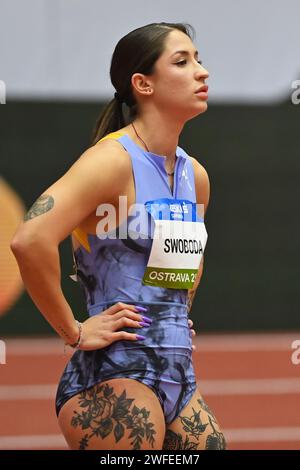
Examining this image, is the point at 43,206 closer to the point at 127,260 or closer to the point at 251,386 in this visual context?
the point at 127,260

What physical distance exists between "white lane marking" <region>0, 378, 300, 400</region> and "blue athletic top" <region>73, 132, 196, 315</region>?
6316mm

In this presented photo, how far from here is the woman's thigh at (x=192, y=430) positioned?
9.14 ft

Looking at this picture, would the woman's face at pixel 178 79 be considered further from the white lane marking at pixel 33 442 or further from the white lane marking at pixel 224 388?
the white lane marking at pixel 224 388

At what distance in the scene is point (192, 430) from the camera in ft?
9.18

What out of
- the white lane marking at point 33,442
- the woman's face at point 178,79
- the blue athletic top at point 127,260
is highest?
the woman's face at point 178,79

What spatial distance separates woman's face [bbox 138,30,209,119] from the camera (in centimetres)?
285

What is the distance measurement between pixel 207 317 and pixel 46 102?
3121 mm

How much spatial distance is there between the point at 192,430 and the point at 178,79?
0.99m

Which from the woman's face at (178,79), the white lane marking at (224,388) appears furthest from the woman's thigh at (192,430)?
the white lane marking at (224,388)

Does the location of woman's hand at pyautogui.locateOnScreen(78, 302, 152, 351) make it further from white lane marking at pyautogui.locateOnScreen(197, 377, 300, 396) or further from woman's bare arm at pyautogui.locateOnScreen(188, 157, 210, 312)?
white lane marking at pyautogui.locateOnScreen(197, 377, 300, 396)

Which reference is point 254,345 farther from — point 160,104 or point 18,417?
point 160,104
